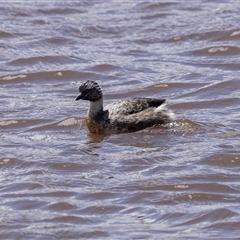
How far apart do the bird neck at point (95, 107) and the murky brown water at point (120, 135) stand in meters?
0.26

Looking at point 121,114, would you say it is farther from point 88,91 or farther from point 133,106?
point 88,91

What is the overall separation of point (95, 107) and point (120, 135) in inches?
21.6

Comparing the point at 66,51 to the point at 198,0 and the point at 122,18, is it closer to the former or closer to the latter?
the point at 122,18

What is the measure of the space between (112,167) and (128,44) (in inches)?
228

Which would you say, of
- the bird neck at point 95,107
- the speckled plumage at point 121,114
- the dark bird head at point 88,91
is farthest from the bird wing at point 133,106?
the dark bird head at point 88,91

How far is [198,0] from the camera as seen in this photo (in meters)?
19.0

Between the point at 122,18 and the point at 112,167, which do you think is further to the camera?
the point at 122,18

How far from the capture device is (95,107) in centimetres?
1264

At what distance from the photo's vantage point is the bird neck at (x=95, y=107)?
1260cm

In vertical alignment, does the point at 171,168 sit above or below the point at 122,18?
below

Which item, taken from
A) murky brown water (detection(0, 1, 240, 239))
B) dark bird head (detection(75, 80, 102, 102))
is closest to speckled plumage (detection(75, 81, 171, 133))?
dark bird head (detection(75, 80, 102, 102))

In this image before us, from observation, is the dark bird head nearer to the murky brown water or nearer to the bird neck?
the bird neck

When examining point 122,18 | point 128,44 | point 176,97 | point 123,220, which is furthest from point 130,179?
point 122,18

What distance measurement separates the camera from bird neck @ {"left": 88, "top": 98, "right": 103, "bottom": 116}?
12.6 meters
